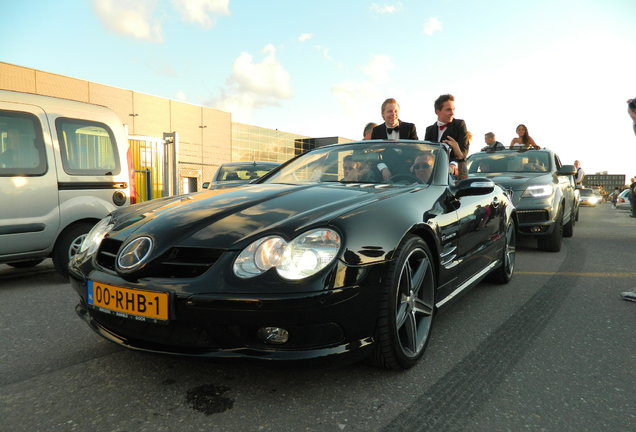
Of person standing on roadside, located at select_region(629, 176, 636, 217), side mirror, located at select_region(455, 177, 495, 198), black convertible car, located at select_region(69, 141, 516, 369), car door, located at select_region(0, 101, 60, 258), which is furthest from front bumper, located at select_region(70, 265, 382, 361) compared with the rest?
person standing on roadside, located at select_region(629, 176, 636, 217)

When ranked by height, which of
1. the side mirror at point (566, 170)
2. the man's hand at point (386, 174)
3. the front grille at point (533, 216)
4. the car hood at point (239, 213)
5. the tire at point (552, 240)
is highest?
the side mirror at point (566, 170)

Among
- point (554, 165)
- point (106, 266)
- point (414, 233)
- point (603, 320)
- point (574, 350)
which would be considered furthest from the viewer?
point (554, 165)

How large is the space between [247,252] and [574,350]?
1.98 meters

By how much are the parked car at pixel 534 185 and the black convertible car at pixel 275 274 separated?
3.91 m

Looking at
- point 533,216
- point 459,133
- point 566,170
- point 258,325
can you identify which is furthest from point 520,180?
point 258,325

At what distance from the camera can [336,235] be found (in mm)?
1968

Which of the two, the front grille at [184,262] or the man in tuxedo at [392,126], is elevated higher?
the man in tuxedo at [392,126]

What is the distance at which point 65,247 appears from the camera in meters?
4.39

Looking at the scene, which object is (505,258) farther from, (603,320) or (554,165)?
(554,165)

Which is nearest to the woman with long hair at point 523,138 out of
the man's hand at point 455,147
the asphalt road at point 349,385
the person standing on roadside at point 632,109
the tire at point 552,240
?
the tire at point 552,240

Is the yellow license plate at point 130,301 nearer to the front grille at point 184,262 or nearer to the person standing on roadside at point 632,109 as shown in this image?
the front grille at point 184,262

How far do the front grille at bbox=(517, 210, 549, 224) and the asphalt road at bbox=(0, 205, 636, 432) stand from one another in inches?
117

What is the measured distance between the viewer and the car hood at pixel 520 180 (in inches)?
244

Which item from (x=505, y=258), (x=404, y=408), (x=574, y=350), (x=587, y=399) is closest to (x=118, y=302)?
(x=404, y=408)
